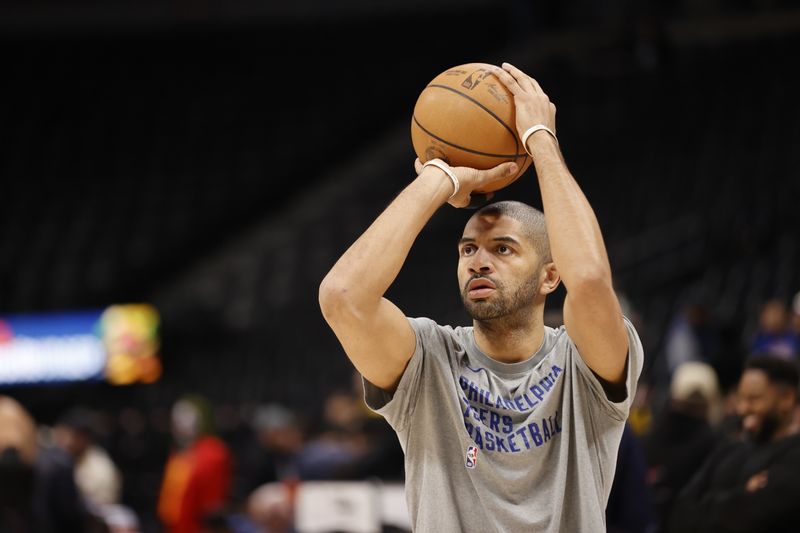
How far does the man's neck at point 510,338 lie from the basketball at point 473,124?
38cm

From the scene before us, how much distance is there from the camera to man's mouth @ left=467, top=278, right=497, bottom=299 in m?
2.87

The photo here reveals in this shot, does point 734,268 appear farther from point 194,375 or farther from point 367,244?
point 367,244

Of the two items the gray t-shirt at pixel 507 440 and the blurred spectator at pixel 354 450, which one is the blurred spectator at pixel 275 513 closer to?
the blurred spectator at pixel 354 450

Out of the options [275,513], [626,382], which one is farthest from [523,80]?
[275,513]

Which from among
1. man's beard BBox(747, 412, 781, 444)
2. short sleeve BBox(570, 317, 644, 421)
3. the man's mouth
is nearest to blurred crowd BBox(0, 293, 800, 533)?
man's beard BBox(747, 412, 781, 444)

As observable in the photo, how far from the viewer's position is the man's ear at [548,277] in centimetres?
299

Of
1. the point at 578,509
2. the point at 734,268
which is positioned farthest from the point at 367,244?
the point at 734,268

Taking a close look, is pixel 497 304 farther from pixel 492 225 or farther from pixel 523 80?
pixel 523 80

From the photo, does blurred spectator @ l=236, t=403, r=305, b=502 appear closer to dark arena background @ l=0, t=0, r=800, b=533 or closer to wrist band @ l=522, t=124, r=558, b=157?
dark arena background @ l=0, t=0, r=800, b=533

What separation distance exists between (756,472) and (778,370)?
2.25ft

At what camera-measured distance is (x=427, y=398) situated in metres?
2.84

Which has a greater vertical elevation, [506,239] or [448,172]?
[448,172]

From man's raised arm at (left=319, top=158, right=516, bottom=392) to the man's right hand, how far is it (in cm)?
7

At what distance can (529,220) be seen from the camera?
298cm
